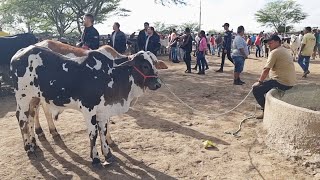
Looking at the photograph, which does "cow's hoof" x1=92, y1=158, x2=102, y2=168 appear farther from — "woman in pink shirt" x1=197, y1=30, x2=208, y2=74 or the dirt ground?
"woman in pink shirt" x1=197, y1=30, x2=208, y2=74

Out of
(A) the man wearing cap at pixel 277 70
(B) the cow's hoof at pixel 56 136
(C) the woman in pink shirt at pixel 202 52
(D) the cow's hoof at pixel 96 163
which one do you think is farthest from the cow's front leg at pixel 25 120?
(C) the woman in pink shirt at pixel 202 52

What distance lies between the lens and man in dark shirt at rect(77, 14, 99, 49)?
6711 mm

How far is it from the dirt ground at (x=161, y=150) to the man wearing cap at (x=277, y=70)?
0.71 m

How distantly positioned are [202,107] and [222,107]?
1.48 feet

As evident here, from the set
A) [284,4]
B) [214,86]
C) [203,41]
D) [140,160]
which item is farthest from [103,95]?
[284,4]

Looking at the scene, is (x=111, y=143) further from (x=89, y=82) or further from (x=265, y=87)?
(x=265, y=87)

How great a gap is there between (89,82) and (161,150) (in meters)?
1.55

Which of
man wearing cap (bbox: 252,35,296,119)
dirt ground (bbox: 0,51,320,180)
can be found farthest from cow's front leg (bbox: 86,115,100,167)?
man wearing cap (bbox: 252,35,296,119)

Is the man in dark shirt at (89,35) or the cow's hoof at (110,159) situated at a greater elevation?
the man in dark shirt at (89,35)

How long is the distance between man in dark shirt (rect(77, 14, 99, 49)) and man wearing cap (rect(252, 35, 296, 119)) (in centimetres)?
339

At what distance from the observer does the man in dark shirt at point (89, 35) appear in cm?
671

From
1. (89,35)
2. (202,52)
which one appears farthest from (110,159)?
(202,52)

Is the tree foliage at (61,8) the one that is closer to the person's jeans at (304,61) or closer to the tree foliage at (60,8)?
the tree foliage at (60,8)

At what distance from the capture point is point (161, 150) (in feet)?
16.7
